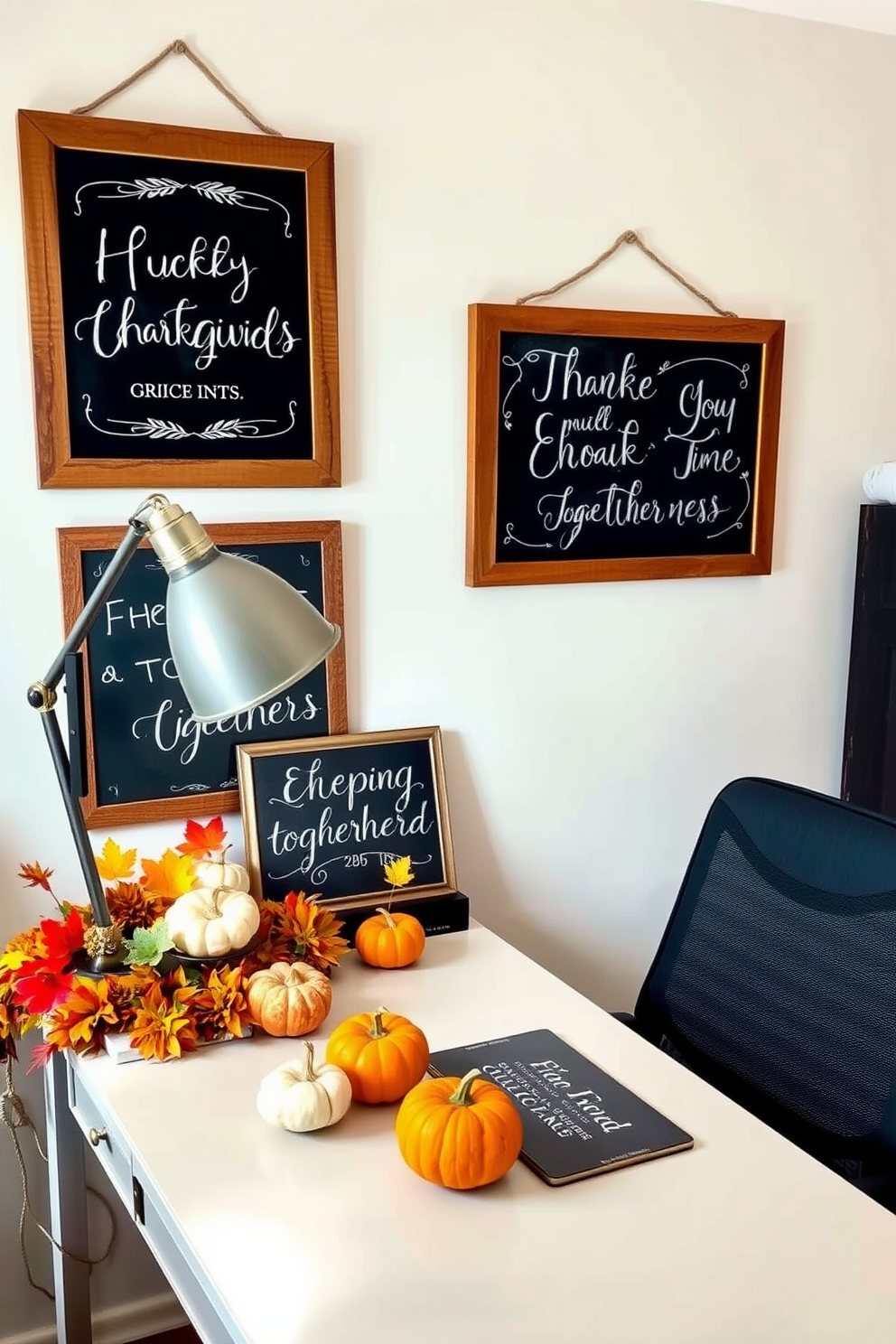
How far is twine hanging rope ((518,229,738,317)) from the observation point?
2.00m

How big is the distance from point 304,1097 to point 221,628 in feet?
1.67

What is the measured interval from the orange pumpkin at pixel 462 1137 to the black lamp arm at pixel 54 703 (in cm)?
53

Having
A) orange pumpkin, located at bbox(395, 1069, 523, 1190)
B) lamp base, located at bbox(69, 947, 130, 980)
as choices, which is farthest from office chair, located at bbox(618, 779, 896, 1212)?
lamp base, located at bbox(69, 947, 130, 980)

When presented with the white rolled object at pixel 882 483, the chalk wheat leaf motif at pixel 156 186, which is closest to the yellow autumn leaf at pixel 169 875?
the chalk wheat leaf motif at pixel 156 186

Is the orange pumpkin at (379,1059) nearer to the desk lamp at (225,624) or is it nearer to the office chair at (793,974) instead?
the desk lamp at (225,624)

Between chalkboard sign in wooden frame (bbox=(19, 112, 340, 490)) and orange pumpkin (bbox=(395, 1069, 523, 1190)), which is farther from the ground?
chalkboard sign in wooden frame (bbox=(19, 112, 340, 490))

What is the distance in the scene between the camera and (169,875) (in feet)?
5.80

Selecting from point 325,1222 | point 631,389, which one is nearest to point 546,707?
point 631,389

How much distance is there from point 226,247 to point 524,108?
56cm

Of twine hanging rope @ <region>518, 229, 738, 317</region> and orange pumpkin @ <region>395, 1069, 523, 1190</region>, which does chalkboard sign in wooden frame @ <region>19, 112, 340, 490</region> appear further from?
orange pumpkin @ <region>395, 1069, 523, 1190</region>

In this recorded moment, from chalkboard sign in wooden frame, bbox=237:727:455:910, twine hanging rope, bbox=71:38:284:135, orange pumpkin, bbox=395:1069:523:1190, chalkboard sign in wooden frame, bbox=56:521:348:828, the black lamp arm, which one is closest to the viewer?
orange pumpkin, bbox=395:1069:523:1190

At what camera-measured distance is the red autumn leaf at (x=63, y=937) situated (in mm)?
1574

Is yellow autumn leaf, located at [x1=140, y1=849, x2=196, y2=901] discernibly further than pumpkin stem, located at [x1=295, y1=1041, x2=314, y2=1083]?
Yes

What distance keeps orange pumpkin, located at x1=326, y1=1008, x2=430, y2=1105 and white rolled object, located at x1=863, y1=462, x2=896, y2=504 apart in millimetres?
1417
